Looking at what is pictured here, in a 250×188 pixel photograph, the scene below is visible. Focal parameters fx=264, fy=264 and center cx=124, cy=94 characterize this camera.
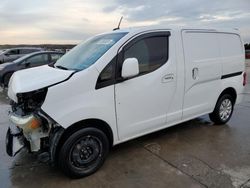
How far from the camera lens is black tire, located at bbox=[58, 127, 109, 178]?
10.8ft

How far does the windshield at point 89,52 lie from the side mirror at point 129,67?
372 mm

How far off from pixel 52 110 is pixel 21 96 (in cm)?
40

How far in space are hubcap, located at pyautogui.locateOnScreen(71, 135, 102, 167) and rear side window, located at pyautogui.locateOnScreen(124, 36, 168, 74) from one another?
1.20 meters

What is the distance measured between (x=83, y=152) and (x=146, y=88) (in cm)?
128

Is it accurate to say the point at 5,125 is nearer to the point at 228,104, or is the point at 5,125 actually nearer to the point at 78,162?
the point at 78,162

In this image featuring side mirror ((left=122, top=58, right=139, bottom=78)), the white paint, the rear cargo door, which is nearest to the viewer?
the white paint

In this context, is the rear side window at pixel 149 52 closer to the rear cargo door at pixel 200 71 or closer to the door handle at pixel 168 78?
the door handle at pixel 168 78

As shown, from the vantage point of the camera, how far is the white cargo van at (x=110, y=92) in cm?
322

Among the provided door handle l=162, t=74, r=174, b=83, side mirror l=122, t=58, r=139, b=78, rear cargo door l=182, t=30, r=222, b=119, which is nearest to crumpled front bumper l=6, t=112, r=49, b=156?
side mirror l=122, t=58, r=139, b=78

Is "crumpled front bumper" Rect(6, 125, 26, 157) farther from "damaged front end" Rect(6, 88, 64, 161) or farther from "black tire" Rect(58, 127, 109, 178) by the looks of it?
"black tire" Rect(58, 127, 109, 178)

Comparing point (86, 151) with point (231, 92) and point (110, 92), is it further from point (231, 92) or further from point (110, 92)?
point (231, 92)

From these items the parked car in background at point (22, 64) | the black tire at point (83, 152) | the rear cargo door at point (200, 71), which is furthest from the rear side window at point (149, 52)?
the parked car in background at point (22, 64)

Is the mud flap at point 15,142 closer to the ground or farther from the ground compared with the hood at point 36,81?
closer to the ground

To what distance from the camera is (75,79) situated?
326 cm
